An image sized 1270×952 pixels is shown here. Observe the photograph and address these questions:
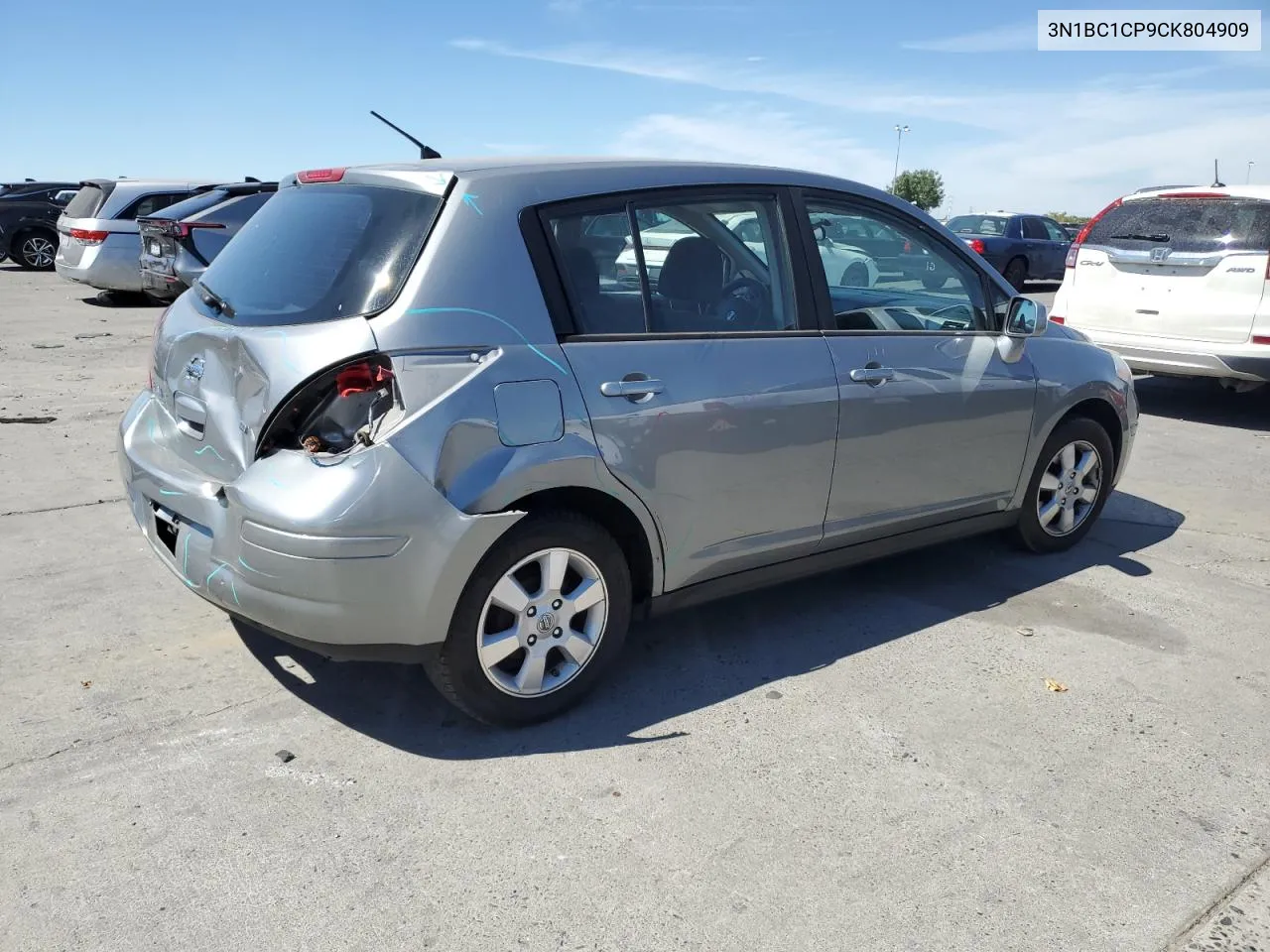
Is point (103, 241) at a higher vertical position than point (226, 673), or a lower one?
higher

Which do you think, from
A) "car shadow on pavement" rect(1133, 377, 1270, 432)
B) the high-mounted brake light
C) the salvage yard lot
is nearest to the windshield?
"car shadow on pavement" rect(1133, 377, 1270, 432)

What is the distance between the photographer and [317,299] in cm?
326

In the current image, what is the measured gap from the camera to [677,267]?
3.81m

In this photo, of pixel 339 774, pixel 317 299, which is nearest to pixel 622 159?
pixel 317 299

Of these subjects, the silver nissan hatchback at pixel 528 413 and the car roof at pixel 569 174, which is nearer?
the silver nissan hatchback at pixel 528 413

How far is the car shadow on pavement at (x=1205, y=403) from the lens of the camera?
8945 mm

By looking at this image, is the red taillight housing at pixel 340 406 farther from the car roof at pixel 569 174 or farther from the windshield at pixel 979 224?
the windshield at pixel 979 224

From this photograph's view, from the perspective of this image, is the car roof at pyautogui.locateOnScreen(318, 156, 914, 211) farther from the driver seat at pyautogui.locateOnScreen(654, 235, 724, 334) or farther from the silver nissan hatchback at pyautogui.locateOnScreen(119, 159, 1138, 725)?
the driver seat at pyautogui.locateOnScreen(654, 235, 724, 334)

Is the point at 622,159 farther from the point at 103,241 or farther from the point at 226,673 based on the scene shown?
the point at 103,241

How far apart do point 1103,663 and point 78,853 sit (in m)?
3.46

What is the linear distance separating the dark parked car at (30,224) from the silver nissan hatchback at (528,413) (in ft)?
62.8

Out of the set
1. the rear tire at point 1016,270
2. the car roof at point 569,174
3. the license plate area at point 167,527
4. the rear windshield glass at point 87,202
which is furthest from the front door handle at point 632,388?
the rear tire at point 1016,270

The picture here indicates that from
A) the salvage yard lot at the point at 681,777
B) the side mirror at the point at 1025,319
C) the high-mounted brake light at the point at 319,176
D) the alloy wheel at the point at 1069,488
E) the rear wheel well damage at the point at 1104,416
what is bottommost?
the salvage yard lot at the point at 681,777

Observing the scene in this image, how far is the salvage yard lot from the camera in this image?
2627mm
